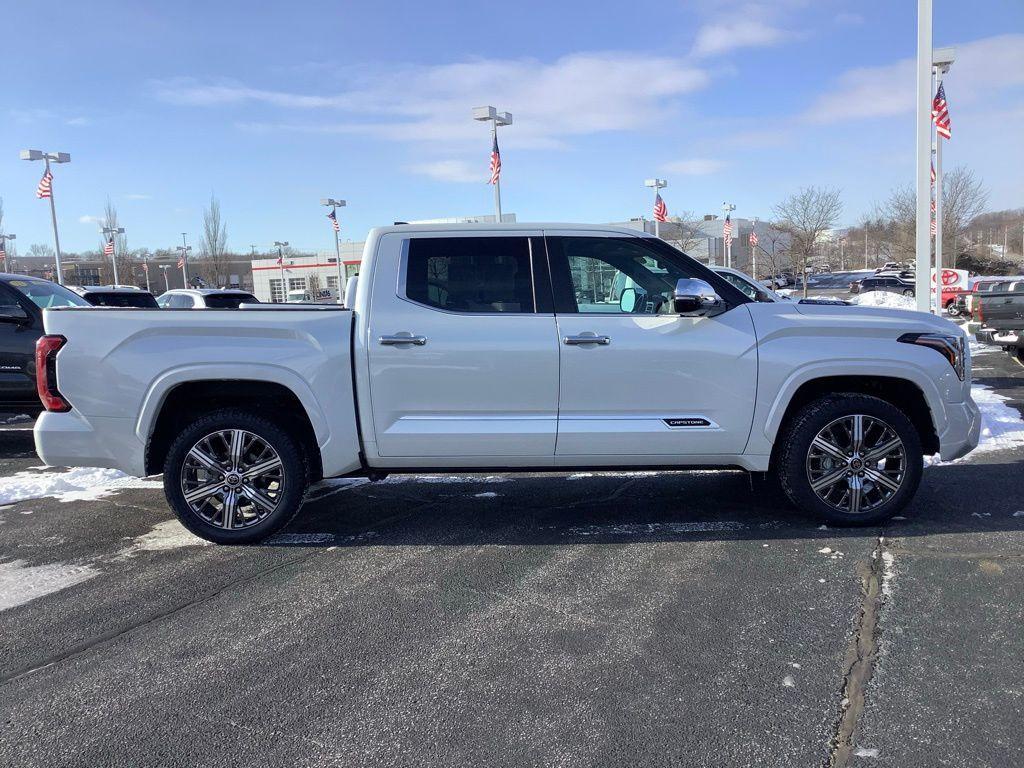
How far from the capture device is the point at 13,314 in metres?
8.16

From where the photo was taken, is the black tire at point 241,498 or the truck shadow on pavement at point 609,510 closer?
the black tire at point 241,498

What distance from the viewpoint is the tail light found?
185 inches

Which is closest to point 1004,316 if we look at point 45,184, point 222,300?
point 222,300

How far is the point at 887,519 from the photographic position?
4973 millimetres

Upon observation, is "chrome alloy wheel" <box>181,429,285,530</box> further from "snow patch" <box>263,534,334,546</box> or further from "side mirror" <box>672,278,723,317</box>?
"side mirror" <box>672,278,723,317</box>

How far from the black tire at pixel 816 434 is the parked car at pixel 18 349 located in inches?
284

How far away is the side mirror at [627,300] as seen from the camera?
4914mm

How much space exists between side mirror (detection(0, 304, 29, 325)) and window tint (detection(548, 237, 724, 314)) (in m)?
6.25

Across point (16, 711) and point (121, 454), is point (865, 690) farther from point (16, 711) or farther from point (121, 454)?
point (121, 454)

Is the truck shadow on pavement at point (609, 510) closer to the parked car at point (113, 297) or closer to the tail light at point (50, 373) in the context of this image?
the tail light at point (50, 373)

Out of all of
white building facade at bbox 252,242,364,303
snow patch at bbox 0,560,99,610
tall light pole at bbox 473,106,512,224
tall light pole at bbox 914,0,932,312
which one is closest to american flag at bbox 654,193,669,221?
tall light pole at bbox 473,106,512,224

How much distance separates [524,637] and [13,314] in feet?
23.7

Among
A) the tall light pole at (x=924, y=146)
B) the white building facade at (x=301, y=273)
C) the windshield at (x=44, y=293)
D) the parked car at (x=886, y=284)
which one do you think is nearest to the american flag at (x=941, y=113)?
the tall light pole at (x=924, y=146)

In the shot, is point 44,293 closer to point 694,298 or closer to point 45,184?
point 694,298
